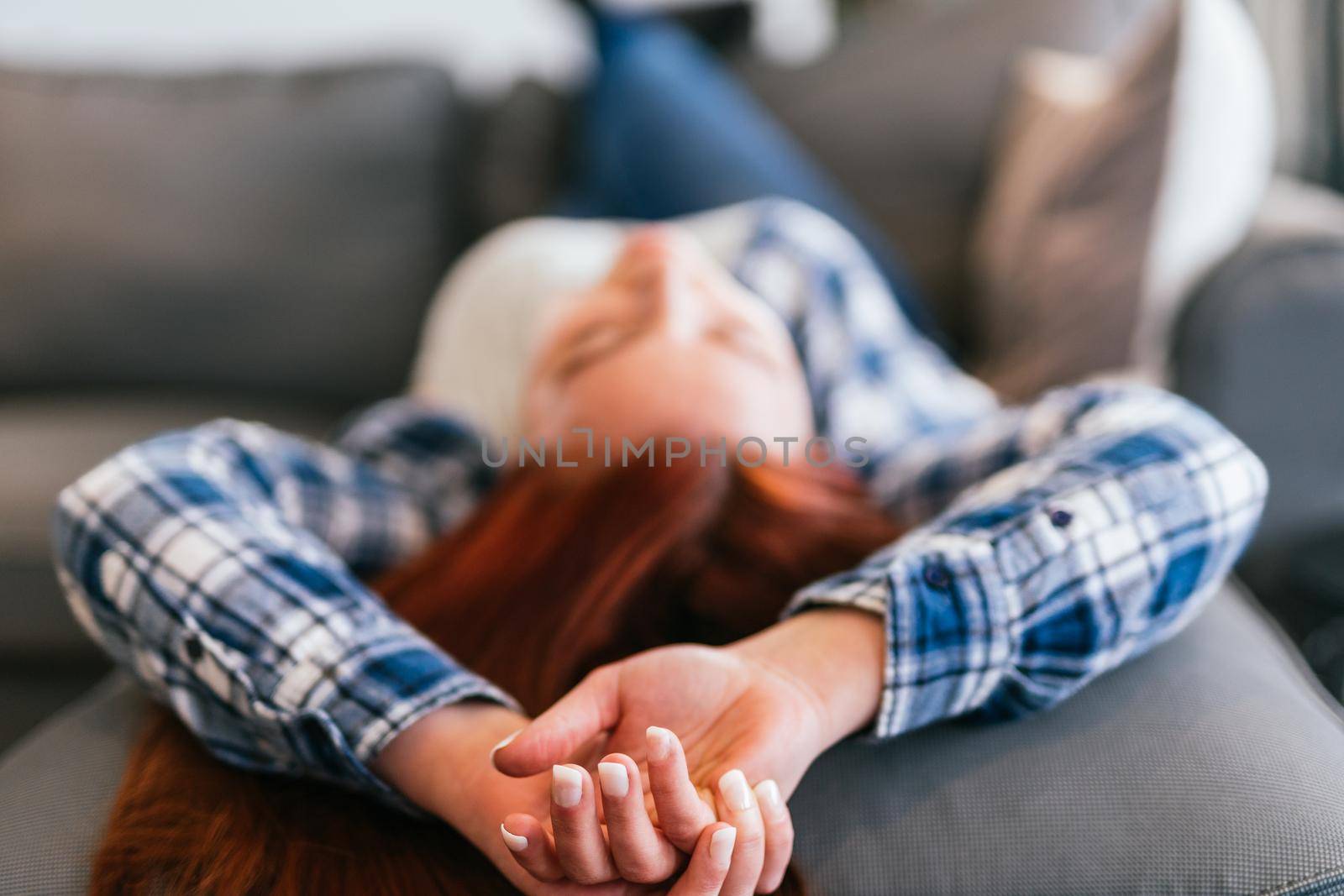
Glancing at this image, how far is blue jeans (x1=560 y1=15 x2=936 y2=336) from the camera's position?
1.38 m

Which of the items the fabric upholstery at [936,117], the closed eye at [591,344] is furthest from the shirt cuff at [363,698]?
the fabric upholstery at [936,117]

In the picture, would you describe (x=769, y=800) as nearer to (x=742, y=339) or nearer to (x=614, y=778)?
(x=614, y=778)

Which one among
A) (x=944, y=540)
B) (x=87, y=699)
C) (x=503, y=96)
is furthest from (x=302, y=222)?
(x=944, y=540)

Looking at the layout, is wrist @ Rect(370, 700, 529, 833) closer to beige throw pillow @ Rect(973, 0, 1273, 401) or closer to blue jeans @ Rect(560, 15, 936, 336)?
beige throw pillow @ Rect(973, 0, 1273, 401)

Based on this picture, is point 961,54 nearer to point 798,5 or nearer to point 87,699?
point 798,5

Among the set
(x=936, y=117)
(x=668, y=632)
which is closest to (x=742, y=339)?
(x=668, y=632)

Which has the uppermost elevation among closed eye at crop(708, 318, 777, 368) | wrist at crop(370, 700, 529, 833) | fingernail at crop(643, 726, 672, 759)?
closed eye at crop(708, 318, 777, 368)

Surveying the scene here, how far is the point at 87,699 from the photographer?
746mm

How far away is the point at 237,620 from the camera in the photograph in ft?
1.98

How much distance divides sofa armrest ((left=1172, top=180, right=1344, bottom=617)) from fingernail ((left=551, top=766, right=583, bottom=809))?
2.71ft

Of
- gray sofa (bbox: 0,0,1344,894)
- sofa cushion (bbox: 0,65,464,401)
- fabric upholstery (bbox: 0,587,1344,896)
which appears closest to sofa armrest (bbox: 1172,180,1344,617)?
gray sofa (bbox: 0,0,1344,894)

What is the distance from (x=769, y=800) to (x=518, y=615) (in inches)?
11.8

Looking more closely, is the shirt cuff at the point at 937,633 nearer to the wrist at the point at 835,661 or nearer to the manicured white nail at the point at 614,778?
the wrist at the point at 835,661

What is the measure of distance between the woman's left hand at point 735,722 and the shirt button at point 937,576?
39 mm
